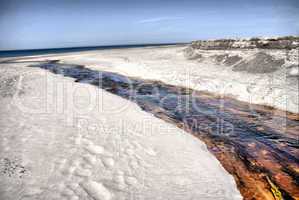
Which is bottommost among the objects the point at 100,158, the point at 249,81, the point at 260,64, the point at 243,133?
the point at 243,133

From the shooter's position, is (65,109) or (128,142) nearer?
(128,142)

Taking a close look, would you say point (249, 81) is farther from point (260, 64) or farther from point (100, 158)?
point (100, 158)

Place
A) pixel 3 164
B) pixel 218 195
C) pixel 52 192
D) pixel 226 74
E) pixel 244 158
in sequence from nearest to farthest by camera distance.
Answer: pixel 52 192 < pixel 218 195 < pixel 3 164 < pixel 244 158 < pixel 226 74

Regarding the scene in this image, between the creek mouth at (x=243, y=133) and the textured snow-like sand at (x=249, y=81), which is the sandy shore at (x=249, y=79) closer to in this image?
the textured snow-like sand at (x=249, y=81)

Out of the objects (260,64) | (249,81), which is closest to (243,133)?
(249,81)

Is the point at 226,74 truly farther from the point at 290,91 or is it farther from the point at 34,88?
the point at 34,88

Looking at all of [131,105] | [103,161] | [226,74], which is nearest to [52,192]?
[103,161]
